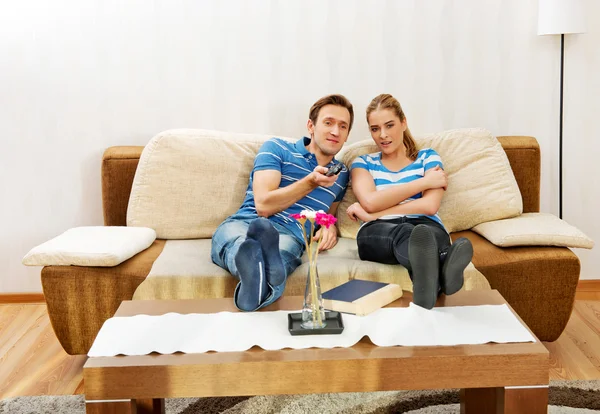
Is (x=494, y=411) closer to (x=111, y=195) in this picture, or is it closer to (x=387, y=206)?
(x=387, y=206)

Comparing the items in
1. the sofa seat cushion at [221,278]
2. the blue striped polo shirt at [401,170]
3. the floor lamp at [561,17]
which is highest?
the floor lamp at [561,17]

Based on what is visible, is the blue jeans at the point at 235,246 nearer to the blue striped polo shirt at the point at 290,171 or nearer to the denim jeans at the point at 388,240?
the blue striped polo shirt at the point at 290,171

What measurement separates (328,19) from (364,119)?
1.69 ft

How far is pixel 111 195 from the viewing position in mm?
3211

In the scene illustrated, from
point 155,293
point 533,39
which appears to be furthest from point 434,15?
point 155,293

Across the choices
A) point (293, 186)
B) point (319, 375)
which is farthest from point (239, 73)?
point (319, 375)

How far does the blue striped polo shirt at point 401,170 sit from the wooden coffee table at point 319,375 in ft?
4.01

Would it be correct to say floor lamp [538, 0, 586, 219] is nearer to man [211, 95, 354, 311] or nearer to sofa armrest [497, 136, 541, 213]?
sofa armrest [497, 136, 541, 213]

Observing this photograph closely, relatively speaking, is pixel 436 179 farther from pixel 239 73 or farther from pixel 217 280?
pixel 239 73

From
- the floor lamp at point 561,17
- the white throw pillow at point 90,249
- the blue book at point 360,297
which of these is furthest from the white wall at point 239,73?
the blue book at point 360,297

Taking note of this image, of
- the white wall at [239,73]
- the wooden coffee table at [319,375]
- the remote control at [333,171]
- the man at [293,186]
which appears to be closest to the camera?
the wooden coffee table at [319,375]

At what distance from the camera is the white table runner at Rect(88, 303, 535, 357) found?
184 centimetres

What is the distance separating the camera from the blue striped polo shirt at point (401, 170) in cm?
299

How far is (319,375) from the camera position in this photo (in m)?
1.75
